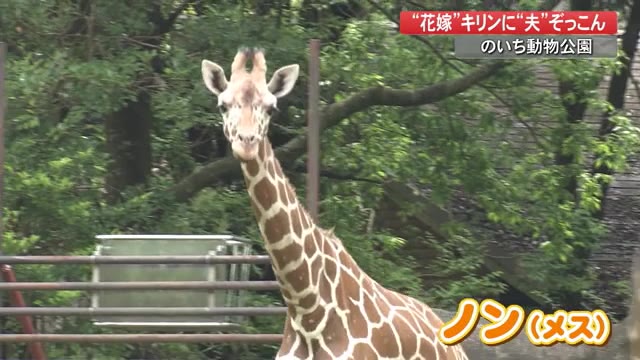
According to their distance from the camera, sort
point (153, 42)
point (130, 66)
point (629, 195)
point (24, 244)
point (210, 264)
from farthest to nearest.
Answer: point (629, 195) < point (153, 42) < point (130, 66) < point (24, 244) < point (210, 264)

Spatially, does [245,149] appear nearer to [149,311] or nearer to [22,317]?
[149,311]

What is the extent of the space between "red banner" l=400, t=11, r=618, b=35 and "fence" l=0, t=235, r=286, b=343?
337 centimetres

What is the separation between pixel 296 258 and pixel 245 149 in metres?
0.68

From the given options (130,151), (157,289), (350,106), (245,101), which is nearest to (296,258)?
(245,101)

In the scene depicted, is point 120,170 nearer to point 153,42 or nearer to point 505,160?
point 153,42

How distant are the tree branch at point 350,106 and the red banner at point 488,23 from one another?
1.05 feet

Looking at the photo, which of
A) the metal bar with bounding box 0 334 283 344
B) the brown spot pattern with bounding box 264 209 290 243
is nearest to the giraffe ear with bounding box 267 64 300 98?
the brown spot pattern with bounding box 264 209 290 243

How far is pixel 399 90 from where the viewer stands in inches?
360

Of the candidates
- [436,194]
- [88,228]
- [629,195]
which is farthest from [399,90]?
[629,195]

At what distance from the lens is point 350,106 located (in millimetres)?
8898

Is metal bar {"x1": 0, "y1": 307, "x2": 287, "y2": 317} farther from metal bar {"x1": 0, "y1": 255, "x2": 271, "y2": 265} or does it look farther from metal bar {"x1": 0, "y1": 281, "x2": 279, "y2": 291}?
metal bar {"x1": 0, "y1": 255, "x2": 271, "y2": 265}

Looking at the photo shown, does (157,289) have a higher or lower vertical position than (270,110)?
lower

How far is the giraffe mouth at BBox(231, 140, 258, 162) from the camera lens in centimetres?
498

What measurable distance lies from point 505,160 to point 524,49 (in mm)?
1084
